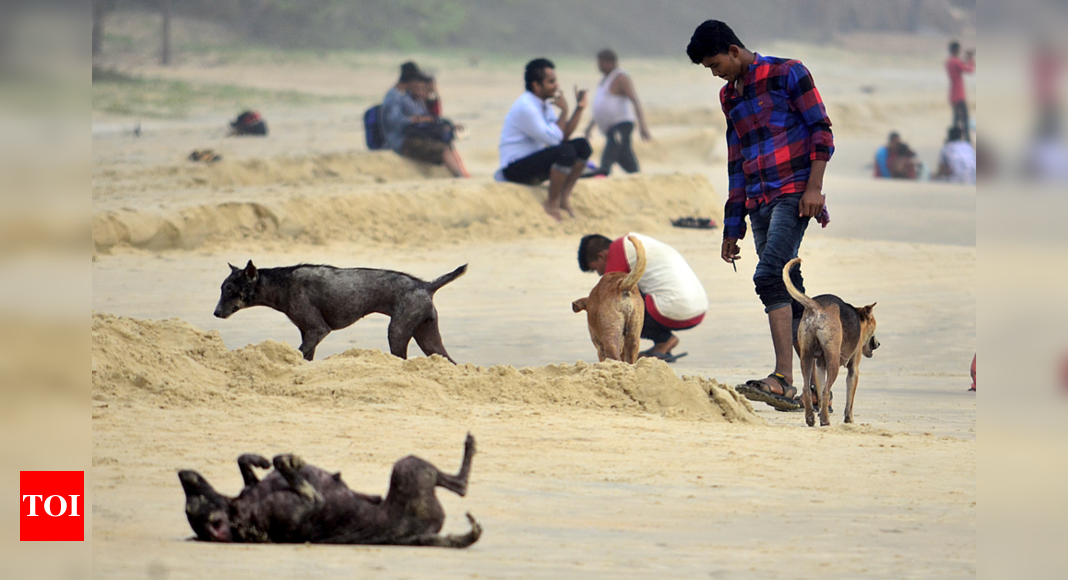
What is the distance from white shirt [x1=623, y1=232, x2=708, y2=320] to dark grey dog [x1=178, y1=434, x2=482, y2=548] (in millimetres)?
4365

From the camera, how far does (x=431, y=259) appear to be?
1218 centimetres

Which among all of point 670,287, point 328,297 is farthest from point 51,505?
point 670,287

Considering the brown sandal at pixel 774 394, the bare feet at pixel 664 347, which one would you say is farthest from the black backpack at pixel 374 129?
the brown sandal at pixel 774 394

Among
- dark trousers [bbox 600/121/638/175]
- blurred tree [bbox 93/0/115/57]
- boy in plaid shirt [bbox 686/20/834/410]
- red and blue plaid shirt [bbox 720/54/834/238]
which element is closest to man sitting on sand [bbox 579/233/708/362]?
boy in plaid shirt [bbox 686/20/834/410]

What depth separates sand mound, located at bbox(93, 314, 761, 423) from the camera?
5.91 metres

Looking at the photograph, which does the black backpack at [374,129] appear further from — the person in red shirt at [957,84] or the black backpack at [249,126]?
the person in red shirt at [957,84]

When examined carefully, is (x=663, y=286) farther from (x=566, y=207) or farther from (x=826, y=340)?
(x=566, y=207)

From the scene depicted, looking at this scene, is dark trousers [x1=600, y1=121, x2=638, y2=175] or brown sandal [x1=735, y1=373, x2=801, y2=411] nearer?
brown sandal [x1=735, y1=373, x2=801, y2=411]

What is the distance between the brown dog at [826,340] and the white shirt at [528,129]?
7551 mm

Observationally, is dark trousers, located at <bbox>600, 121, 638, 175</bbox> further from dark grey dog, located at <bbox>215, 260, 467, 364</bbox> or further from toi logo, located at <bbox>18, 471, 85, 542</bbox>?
toi logo, located at <bbox>18, 471, 85, 542</bbox>

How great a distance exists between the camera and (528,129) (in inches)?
531

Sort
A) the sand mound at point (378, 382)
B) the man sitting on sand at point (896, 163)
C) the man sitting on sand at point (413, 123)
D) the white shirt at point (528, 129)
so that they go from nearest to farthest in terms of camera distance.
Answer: the sand mound at point (378, 382) < the white shirt at point (528, 129) < the man sitting on sand at point (413, 123) < the man sitting on sand at point (896, 163)

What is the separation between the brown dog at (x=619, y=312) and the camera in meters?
7.02

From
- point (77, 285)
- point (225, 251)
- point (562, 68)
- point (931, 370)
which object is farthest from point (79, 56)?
point (562, 68)
